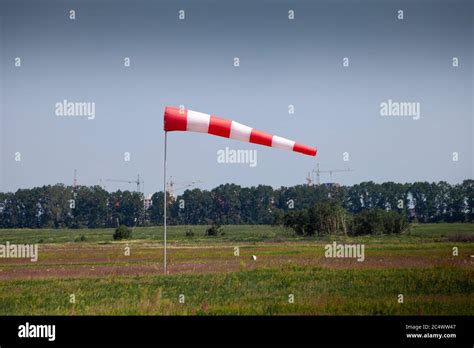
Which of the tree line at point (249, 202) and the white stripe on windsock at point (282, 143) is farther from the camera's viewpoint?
the tree line at point (249, 202)

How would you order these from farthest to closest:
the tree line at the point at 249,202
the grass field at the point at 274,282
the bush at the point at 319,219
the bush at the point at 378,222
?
the bush at the point at 319,219 < the bush at the point at 378,222 < the tree line at the point at 249,202 < the grass field at the point at 274,282

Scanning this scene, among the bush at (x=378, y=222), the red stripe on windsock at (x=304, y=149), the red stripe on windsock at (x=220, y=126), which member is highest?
the red stripe on windsock at (x=220, y=126)

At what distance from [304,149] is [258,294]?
117 inches

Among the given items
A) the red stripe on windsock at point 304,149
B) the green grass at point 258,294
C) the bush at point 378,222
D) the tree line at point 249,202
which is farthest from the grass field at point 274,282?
the red stripe on windsock at point 304,149

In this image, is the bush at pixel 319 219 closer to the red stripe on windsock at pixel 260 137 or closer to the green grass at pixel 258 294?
the green grass at pixel 258 294

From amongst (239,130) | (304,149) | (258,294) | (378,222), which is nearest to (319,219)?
(378,222)

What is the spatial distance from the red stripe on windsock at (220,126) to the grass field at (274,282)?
3074mm

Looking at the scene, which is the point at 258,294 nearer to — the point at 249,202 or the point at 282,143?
the point at 282,143

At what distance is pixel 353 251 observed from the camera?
14211mm

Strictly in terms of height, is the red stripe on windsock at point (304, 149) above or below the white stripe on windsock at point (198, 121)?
below

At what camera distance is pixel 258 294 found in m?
10.9

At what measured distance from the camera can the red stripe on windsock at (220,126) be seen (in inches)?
380
